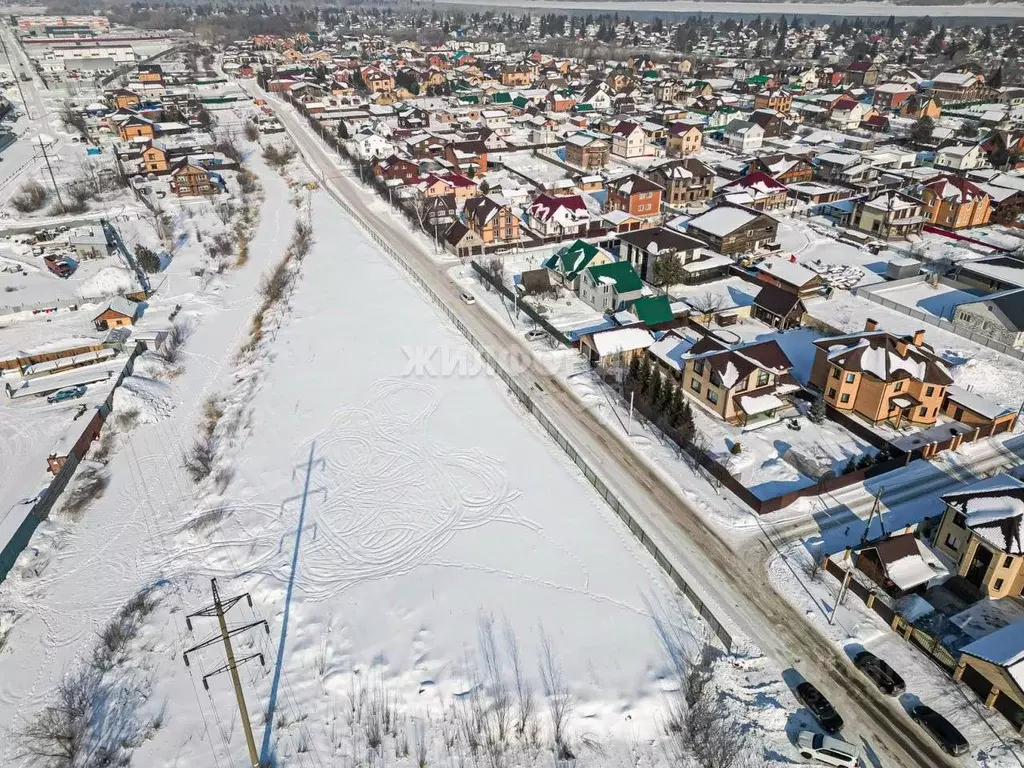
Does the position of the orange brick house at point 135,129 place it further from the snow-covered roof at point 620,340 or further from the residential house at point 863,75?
the residential house at point 863,75

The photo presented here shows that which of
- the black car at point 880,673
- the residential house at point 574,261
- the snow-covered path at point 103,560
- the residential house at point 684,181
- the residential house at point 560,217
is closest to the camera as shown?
the black car at point 880,673

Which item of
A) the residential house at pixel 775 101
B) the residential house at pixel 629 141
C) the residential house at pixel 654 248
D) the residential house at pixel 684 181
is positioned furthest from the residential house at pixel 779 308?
the residential house at pixel 775 101

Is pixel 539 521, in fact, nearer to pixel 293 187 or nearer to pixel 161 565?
pixel 161 565

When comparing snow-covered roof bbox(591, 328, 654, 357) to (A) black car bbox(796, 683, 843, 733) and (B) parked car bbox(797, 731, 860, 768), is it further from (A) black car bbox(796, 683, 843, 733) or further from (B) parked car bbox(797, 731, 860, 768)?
(B) parked car bbox(797, 731, 860, 768)

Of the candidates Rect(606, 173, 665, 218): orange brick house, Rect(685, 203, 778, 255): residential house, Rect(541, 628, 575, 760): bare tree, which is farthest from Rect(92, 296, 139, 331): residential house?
Rect(685, 203, 778, 255): residential house

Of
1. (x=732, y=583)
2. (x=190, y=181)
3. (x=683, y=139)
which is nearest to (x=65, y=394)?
(x=732, y=583)
